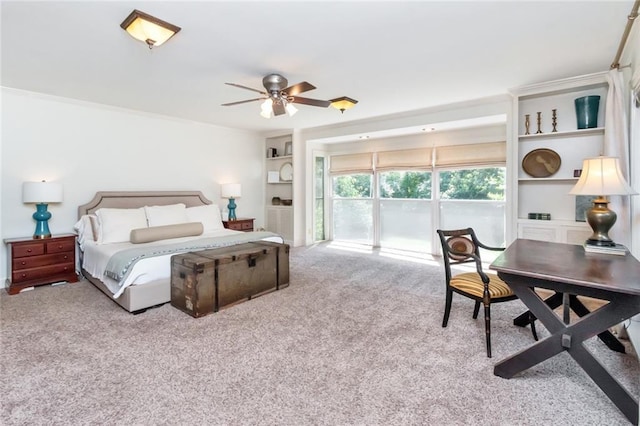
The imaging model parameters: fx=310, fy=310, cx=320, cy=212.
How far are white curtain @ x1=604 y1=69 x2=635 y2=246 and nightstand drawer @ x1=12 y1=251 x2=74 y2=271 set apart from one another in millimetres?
5820

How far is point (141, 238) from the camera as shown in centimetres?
369

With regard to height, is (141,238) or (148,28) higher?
(148,28)

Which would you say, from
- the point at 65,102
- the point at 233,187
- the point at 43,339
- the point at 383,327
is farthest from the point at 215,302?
the point at 65,102

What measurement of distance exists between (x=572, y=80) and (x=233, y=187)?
5004 millimetres

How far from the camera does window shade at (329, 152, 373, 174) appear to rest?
627cm

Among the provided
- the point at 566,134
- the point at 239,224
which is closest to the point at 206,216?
the point at 239,224

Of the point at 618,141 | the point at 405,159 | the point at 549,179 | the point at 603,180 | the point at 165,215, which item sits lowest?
the point at 165,215

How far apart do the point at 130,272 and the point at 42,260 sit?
5.58 feet

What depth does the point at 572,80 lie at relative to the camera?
332 centimetres

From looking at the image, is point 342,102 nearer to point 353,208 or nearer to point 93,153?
point 353,208

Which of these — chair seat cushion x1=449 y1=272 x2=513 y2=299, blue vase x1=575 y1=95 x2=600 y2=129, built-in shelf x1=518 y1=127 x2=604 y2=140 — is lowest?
chair seat cushion x1=449 y1=272 x2=513 y2=299

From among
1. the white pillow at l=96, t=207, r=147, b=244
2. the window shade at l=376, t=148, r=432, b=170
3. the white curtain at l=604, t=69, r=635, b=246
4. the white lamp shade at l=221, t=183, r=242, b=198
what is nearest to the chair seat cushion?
the white curtain at l=604, t=69, r=635, b=246

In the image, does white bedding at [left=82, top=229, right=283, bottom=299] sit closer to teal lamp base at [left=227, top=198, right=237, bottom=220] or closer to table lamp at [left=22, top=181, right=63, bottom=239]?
table lamp at [left=22, top=181, right=63, bottom=239]

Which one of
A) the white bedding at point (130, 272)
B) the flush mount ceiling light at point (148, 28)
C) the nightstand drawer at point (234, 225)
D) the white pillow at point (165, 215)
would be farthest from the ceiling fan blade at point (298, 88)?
the nightstand drawer at point (234, 225)
